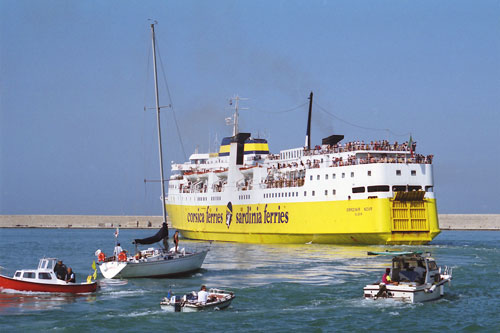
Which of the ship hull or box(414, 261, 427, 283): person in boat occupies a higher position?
the ship hull

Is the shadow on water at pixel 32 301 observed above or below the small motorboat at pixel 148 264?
below

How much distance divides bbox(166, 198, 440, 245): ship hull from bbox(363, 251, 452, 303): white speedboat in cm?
1919

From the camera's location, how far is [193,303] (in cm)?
2567

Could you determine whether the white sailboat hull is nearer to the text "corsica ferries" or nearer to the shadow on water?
the shadow on water

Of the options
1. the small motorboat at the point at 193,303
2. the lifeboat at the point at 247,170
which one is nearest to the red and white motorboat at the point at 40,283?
the small motorboat at the point at 193,303

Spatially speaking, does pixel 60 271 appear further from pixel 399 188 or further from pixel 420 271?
pixel 399 188

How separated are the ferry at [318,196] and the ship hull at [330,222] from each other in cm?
7

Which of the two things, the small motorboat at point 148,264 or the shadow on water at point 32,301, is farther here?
the small motorboat at point 148,264

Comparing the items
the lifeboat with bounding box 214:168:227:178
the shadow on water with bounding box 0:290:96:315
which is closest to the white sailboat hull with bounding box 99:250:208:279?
the shadow on water with bounding box 0:290:96:315

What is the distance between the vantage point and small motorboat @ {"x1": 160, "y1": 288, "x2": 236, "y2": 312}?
2550 centimetres

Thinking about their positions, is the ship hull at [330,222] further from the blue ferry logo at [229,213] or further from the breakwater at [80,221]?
the breakwater at [80,221]

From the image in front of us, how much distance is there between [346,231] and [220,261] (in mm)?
10880

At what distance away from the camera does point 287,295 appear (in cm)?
2966

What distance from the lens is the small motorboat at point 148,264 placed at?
34.5 m
